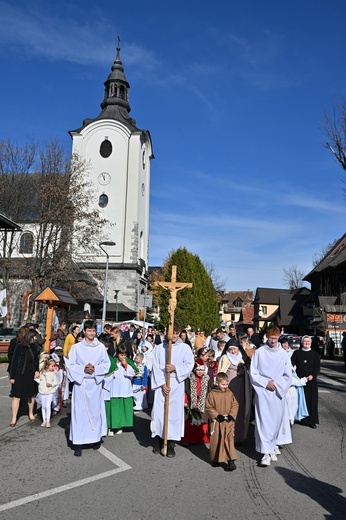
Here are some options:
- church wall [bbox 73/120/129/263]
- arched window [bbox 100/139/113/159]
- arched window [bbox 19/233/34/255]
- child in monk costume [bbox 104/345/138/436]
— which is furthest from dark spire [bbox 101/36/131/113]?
child in monk costume [bbox 104/345/138/436]

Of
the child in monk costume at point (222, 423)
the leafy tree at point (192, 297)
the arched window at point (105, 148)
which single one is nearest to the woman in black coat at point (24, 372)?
the child in monk costume at point (222, 423)

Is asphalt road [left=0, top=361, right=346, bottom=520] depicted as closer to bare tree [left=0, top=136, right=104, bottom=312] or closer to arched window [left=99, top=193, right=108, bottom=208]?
bare tree [left=0, top=136, right=104, bottom=312]

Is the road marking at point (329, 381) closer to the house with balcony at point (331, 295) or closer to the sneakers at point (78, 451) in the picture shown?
the sneakers at point (78, 451)

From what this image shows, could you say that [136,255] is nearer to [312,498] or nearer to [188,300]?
[188,300]

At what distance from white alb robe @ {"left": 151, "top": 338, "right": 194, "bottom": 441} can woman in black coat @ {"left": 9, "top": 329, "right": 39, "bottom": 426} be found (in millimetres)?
3162

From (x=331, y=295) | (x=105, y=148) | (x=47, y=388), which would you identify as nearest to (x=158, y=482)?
(x=47, y=388)

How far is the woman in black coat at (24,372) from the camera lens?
30.4ft

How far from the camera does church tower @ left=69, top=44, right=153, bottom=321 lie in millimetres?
46938

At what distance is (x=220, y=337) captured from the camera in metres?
15.4

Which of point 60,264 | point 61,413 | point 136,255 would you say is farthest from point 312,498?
point 136,255

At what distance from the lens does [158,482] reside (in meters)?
5.89

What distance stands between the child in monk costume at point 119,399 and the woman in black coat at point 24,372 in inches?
73.0

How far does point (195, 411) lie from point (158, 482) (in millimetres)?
2171

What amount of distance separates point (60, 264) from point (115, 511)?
26888 mm
